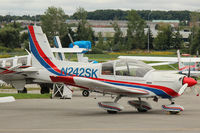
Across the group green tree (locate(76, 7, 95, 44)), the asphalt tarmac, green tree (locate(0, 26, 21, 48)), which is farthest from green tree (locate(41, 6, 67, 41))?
the asphalt tarmac

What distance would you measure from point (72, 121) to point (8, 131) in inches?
101

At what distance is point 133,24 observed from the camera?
9594cm

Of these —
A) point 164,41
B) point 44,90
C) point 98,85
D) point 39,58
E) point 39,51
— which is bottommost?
point 164,41

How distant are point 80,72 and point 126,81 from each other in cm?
180

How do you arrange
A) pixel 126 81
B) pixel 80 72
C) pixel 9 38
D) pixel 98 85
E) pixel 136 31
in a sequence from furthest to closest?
pixel 136 31, pixel 9 38, pixel 80 72, pixel 126 81, pixel 98 85

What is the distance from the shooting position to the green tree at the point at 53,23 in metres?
99.9

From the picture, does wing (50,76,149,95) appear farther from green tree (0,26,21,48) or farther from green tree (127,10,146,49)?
Result: green tree (127,10,146,49)

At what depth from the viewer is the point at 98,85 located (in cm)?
1517

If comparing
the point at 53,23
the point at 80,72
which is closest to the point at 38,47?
the point at 80,72

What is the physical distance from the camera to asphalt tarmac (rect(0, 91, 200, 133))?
1177 centimetres

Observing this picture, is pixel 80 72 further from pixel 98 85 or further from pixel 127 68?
pixel 127 68

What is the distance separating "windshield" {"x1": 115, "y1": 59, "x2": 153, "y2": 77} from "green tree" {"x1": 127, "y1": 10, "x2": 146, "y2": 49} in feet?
249

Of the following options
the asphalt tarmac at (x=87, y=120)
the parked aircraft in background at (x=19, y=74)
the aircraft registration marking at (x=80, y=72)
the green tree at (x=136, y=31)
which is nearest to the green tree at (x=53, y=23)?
the green tree at (x=136, y=31)

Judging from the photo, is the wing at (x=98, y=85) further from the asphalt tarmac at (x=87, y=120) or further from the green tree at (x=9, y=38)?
the green tree at (x=9, y=38)
